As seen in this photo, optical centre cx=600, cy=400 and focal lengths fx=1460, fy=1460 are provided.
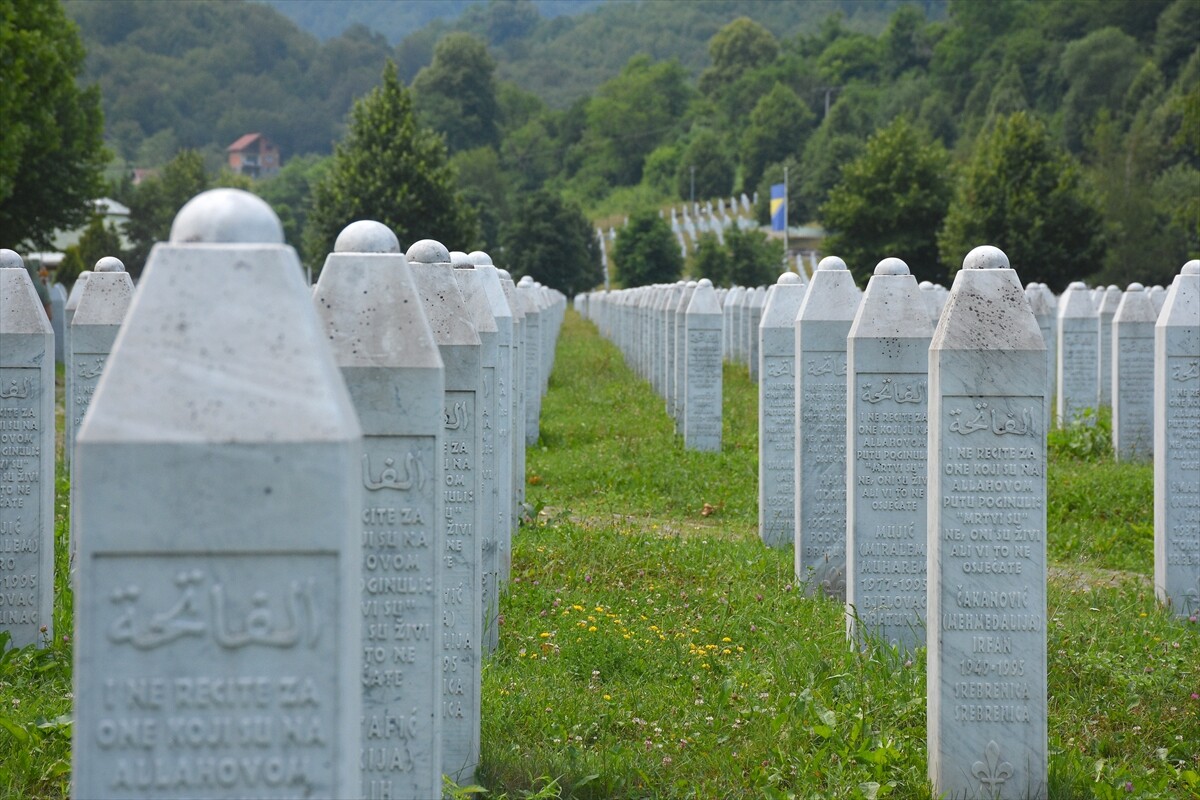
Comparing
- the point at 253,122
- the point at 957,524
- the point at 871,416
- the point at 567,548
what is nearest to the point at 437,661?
the point at 957,524

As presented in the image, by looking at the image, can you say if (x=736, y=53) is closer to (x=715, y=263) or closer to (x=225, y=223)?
(x=715, y=263)

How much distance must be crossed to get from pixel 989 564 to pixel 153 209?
61255 millimetres

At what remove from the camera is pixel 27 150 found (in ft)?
97.9

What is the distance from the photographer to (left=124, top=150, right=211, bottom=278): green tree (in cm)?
6028

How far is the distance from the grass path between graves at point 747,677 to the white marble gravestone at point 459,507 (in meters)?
0.21

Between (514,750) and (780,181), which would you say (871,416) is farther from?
(780,181)

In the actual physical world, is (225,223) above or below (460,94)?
below

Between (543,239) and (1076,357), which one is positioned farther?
(543,239)

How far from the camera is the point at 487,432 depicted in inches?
286

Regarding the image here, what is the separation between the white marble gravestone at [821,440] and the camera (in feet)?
A: 30.4

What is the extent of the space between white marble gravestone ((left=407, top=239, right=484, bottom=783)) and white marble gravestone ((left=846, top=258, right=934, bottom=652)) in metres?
2.57

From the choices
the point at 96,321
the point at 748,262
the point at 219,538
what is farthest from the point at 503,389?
the point at 748,262

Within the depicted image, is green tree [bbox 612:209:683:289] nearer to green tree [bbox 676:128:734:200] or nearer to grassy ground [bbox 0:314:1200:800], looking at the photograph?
green tree [bbox 676:128:734:200]

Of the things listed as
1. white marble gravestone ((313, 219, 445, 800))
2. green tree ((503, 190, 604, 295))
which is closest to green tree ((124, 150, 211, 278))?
green tree ((503, 190, 604, 295))
